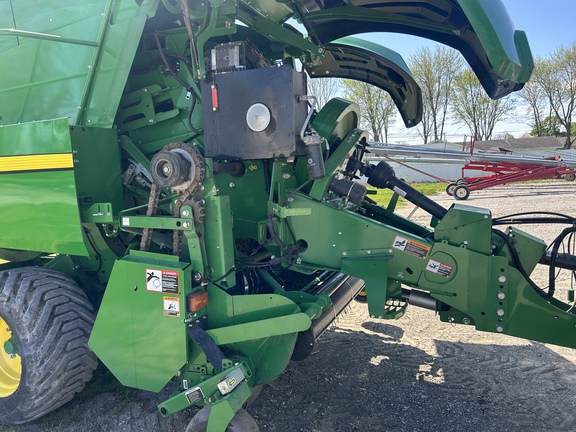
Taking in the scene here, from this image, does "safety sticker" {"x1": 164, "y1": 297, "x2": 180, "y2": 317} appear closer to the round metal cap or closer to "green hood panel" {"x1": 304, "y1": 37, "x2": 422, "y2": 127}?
the round metal cap

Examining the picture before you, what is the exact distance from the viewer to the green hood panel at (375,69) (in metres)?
3.78

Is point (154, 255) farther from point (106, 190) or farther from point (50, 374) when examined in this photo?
point (50, 374)

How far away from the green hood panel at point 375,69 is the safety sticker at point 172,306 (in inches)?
95.8

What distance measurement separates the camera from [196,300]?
2.61 m

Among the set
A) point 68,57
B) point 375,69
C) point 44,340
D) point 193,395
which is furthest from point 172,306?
point 375,69

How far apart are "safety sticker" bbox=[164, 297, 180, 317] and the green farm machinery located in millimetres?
12

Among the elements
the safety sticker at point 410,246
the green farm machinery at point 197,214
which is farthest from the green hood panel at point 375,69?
the safety sticker at point 410,246

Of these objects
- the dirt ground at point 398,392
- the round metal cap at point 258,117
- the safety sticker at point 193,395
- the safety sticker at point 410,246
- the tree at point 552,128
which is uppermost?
the tree at point 552,128

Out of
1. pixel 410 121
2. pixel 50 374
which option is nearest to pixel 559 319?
pixel 410 121

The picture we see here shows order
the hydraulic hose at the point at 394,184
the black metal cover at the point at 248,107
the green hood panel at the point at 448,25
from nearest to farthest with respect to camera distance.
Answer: the green hood panel at the point at 448,25
the black metal cover at the point at 248,107
the hydraulic hose at the point at 394,184

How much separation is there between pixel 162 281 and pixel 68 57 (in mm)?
1591

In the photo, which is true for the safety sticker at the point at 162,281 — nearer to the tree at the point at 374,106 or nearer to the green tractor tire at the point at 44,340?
the green tractor tire at the point at 44,340

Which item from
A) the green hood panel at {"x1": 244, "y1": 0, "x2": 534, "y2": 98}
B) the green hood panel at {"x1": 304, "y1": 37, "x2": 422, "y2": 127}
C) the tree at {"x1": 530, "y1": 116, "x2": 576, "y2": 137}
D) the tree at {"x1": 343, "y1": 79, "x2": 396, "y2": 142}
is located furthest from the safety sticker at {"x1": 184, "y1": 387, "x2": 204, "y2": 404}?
the tree at {"x1": 530, "y1": 116, "x2": 576, "y2": 137}

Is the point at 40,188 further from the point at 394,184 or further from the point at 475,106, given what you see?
the point at 475,106
